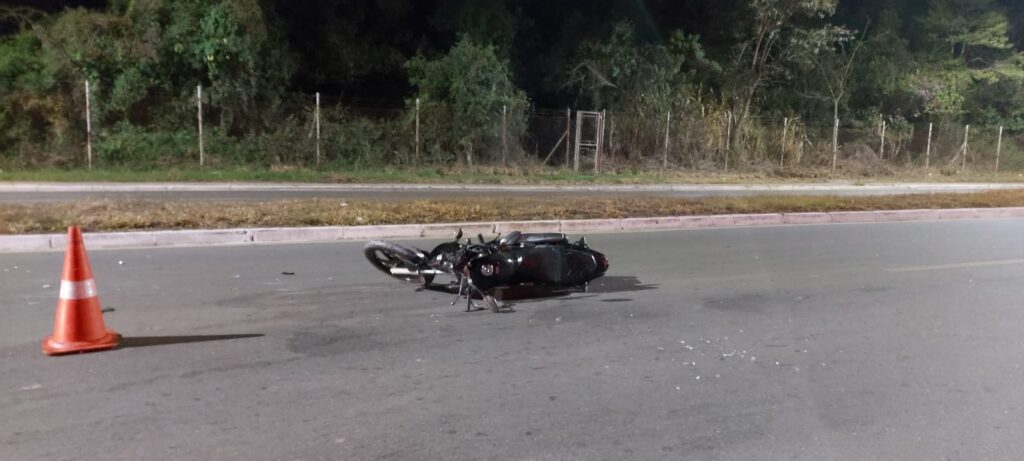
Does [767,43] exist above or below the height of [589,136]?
above

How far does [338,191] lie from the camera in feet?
58.5

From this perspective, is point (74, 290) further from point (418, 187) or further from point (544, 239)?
point (418, 187)

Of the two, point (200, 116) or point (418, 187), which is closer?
point (418, 187)

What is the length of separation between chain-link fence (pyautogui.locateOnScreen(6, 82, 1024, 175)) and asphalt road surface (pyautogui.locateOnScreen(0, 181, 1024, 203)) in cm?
389

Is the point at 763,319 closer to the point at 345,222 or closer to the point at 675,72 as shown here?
the point at 345,222

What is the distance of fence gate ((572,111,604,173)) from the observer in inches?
1034

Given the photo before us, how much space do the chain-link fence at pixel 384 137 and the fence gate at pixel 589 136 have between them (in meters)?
0.11

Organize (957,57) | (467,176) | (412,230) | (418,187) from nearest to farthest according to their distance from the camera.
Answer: (412,230) < (418,187) < (467,176) < (957,57)

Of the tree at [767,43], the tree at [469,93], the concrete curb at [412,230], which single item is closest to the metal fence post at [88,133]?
the tree at [469,93]

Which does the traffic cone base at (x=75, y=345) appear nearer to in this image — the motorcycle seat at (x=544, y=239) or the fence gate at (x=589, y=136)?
the motorcycle seat at (x=544, y=239)

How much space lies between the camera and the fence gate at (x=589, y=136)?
26.3 meters

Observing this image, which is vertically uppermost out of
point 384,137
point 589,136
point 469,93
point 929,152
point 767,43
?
point 767,43

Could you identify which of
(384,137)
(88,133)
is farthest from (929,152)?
(88,133)

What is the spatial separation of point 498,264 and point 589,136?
20.7 metres
